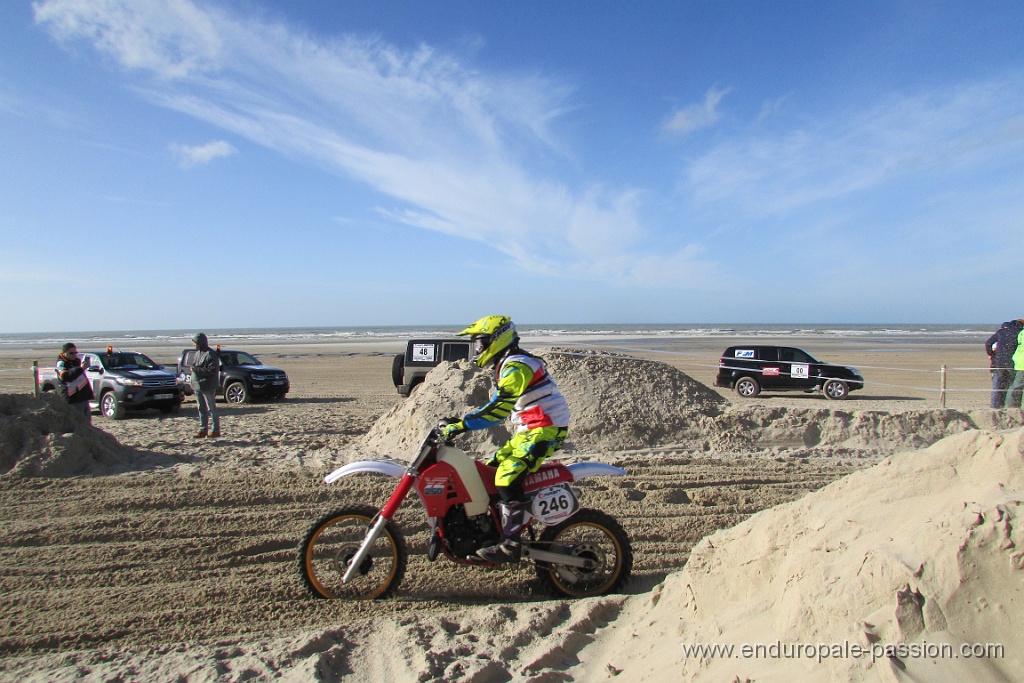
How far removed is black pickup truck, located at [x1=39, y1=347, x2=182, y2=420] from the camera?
14.6m

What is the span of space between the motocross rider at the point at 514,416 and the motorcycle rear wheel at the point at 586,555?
1.14 ft

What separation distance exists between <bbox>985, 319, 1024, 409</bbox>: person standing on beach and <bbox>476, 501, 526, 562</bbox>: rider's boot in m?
12.1

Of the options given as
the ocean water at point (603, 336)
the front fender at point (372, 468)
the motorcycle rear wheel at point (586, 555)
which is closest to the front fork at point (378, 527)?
the front fender at point (372, 468)

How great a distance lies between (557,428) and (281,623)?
228cm

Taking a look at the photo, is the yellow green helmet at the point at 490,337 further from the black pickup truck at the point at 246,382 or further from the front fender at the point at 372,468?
the black pickup truck at the point at 246,382

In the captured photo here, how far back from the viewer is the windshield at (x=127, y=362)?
609 inches

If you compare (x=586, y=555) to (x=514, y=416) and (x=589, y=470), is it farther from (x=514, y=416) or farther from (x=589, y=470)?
(x=514, y=416)

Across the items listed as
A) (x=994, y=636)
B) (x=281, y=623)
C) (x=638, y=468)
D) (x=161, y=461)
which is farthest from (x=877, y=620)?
(x=161, y=461)

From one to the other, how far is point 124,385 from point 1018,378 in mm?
18702

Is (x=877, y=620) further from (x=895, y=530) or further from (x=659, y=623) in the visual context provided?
(x=659, y=623)

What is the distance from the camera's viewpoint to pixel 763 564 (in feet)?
11.5

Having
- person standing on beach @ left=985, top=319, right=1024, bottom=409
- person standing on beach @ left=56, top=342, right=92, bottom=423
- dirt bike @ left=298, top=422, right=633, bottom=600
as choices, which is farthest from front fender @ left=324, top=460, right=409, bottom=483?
person standing on beach @ left=985, top=319, right=1024, bottom=409

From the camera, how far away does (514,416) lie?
179 inches

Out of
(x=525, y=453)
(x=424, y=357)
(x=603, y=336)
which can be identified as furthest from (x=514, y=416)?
(x=603, y=336)
